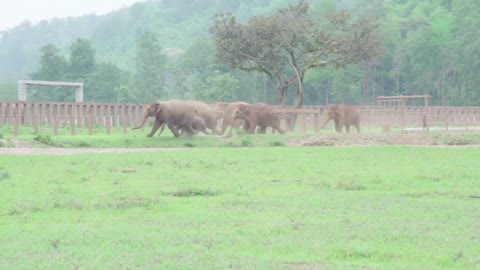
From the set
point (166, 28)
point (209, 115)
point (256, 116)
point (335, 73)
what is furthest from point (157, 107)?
point (166, 28)

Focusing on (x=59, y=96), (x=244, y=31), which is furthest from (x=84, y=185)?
(x=59, y=96)

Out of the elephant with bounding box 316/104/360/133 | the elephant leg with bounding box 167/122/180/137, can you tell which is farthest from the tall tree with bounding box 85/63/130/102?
the elephant leg with bounding box 167/122/180/137

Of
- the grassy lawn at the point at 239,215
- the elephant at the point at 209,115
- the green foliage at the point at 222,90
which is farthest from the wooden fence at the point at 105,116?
the green foliage at the point at 222,90

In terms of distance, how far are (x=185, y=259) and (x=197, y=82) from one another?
87569 mm

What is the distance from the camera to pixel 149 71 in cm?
9519

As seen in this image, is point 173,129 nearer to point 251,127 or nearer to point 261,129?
point 251,127

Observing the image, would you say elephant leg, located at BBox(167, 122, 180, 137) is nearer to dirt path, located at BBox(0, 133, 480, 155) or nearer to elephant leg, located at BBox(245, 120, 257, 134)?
elephant leg, located at BBox(245, 120, 257, 134)

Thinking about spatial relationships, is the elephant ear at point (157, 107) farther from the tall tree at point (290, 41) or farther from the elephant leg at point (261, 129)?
the tall tree at point (290, 41)

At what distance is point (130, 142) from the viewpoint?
29172mm

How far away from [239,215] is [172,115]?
21815mm

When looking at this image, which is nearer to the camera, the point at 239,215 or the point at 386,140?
the point at 239,215

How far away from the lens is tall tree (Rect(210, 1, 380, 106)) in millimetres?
42562

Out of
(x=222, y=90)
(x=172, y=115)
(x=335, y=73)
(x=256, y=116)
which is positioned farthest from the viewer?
(x=335, y=73)

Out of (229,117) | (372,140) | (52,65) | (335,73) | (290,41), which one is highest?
(52,65)
